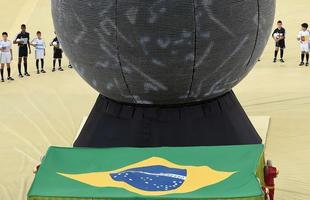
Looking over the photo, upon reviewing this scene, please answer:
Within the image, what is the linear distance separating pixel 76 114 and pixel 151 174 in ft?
22.1

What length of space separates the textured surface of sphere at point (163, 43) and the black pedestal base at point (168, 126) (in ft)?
0.78

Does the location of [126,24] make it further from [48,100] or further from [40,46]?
[40,46]

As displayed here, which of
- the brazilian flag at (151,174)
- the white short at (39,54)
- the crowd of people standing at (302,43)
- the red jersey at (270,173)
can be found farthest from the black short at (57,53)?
the red jersey at (270,173)

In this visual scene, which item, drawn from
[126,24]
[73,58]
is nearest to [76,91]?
[73,58]

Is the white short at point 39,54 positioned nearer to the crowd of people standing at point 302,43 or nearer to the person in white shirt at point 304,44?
the crowd of people standing at point 302,43

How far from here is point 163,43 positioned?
8.45 m

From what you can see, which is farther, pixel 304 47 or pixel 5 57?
pixel 304 47

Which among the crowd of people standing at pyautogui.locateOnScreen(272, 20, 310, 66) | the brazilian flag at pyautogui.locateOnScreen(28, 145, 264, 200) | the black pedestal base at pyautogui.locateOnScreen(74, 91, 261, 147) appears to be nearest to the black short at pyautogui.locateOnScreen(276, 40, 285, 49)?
the crowd of people standing at pyautogui.locateOnScreen(272, 20, 310, 66)

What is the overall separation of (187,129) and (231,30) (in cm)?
147

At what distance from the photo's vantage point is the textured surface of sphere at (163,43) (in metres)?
8.38

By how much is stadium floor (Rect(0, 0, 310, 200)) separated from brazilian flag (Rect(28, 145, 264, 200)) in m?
2.61

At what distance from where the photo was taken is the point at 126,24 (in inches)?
333

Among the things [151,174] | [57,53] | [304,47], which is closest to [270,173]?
[151,174]

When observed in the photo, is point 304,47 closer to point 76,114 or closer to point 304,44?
point 304,44
